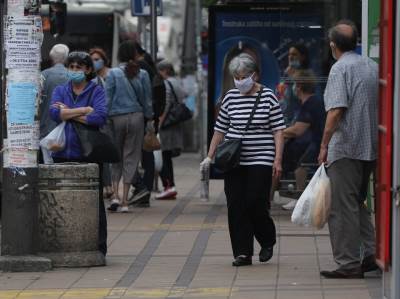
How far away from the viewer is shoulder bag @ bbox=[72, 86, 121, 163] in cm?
1009

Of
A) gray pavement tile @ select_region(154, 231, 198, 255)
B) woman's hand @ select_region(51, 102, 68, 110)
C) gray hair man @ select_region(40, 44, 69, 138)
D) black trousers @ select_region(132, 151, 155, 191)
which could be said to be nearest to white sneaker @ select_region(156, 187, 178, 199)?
black trousers @ select_region(132, 151, 155, 191)

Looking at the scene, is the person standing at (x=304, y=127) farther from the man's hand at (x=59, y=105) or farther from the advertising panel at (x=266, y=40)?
the man's hand at (x=59, y=105)

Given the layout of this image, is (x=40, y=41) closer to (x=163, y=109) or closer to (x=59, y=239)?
(x=59, y=239)

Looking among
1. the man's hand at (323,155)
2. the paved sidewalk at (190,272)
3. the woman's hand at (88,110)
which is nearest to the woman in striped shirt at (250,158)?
the paved sidewalk at (190,272)

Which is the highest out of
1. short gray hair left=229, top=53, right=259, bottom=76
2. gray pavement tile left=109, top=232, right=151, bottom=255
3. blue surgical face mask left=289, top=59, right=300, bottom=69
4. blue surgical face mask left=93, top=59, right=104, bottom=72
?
short gray hair left=229, top=53, right=259, bottom=76

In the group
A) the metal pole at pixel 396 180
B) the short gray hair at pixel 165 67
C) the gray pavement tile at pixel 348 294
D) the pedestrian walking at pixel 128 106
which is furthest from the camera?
the short gray hair at pixel 165 67

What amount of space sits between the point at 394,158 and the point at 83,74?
3.81 metres

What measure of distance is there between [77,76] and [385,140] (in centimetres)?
358

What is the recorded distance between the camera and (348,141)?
8.95 metres

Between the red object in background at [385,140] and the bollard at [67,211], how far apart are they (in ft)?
Answer: 9.72

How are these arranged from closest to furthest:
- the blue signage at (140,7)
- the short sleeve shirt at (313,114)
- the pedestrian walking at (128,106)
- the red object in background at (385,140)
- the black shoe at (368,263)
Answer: the red object in background at (385,140) → the black shoe at (368,263) → the short sleeve shirt at (313,114) → the pedestrian walking at (128,106) → the blue signage at (140,7)

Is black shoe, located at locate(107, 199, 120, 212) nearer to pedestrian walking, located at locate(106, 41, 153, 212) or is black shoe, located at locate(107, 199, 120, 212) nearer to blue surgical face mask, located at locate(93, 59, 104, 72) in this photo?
pedestrian walking, located at locate(106, 41, 153, 212)

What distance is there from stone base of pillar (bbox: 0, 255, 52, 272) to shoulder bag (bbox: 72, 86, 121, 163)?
102 centimetres

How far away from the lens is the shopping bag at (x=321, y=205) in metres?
8.96
